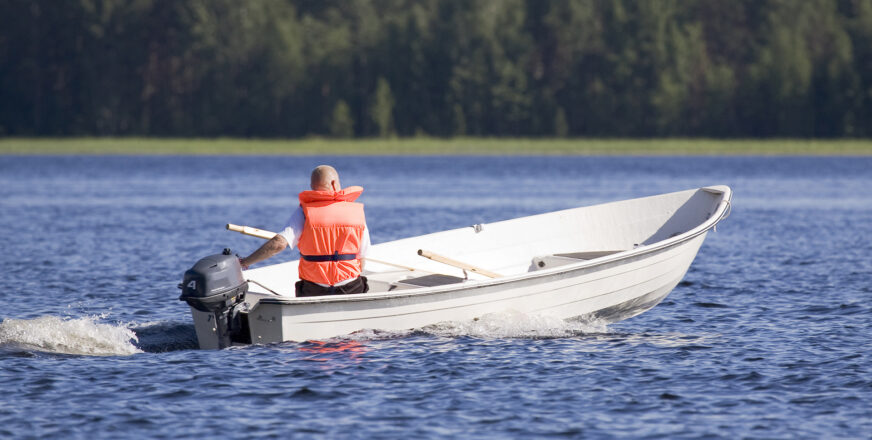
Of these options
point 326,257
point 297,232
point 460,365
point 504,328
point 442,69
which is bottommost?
point 460,365

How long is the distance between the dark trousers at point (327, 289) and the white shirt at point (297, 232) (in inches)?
2.1

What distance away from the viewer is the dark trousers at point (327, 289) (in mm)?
10633

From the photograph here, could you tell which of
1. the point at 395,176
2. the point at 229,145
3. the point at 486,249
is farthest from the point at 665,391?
the point at 229,145

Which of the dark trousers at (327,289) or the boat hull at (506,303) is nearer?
the boat hull at (506,303)

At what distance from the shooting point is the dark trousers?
419 inches

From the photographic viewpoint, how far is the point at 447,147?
73750mm

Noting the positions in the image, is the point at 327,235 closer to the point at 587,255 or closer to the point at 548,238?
the point at 587,255

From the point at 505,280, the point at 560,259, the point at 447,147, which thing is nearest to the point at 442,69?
the point at 447,147

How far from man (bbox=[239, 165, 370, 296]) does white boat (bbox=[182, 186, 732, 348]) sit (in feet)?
1.33

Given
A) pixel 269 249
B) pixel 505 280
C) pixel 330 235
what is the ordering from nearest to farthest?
pixel 269 249 < pixel 330 235 < pixel 505 280

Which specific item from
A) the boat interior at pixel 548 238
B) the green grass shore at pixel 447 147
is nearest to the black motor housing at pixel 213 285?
the boat interior at pixel 548 238

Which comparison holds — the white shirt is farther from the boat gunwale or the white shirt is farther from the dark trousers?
the boat gunwale

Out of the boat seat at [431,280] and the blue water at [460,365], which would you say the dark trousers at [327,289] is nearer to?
the blue water at [460,365]

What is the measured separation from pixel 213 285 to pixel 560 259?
4684 millimetres
